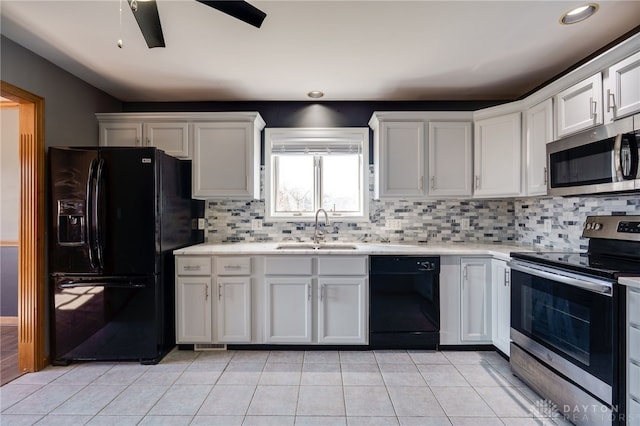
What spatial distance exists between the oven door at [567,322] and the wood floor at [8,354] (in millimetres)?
3548

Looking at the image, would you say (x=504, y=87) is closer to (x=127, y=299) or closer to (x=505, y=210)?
(x=505, y=210)

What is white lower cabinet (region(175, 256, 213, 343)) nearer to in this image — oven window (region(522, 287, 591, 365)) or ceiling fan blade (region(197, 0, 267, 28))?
ceiling fan blade (region(197, 0, 267, 28))

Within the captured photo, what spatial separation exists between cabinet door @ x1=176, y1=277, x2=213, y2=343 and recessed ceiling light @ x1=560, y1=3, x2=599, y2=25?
3.07m

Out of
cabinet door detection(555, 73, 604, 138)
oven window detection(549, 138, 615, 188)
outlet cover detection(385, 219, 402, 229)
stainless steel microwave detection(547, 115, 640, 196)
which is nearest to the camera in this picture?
stainless steel microwave detection(547, 115, 640, 196)

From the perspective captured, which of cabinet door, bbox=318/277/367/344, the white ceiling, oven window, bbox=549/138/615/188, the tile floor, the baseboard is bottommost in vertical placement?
the tile floor

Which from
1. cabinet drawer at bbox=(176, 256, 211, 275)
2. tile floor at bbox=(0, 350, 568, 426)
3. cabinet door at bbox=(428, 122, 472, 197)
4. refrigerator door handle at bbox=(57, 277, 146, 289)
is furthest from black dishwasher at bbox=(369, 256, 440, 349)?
refrigerator door handle at bbox=(57, 277, 146, 289)

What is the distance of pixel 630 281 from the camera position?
56.5 inches

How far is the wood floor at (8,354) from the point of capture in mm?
2303

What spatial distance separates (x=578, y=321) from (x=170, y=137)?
3.36 metres

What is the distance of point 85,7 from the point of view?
1.85 metres

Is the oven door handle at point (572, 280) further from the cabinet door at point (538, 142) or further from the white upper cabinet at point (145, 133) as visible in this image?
the white upper cabinet at point (145, 133)

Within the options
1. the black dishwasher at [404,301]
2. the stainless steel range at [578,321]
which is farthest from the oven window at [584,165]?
the black dishwasher at [404,301]

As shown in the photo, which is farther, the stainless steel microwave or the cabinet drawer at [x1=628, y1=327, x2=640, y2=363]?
the stainless steel microwave

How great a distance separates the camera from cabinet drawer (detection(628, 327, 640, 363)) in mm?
1417
